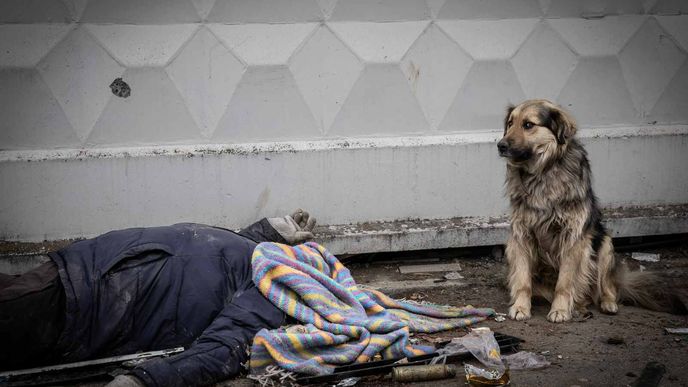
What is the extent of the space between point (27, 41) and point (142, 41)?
2.46 ft

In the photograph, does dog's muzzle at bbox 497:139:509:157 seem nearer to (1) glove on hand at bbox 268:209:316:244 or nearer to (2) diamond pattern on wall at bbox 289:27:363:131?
(1) glove on hand at bbox 268:209:316:244

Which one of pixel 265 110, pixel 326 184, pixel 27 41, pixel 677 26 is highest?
pixel 677 26

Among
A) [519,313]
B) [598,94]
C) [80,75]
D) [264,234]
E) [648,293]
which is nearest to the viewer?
[264,234]

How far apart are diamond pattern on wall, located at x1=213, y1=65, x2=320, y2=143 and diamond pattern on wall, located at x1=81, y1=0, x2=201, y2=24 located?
1.95ft

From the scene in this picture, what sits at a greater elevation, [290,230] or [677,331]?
[290,230]

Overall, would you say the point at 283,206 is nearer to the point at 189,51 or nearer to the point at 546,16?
the point at 189,51

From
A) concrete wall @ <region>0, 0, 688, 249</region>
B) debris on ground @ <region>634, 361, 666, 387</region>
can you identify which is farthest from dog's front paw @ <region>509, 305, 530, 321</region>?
concrete wall @ <region>0, 0, 688, 249</region>

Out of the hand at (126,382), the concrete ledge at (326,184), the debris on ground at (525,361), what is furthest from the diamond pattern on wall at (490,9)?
the hand at (126,382)

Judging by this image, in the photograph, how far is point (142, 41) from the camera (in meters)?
→ 5.03

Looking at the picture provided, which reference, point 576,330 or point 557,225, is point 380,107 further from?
point 576,330

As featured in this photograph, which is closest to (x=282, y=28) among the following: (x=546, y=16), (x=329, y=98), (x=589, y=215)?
(x=329, y=98)

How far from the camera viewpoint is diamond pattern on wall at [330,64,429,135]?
538 centimetres

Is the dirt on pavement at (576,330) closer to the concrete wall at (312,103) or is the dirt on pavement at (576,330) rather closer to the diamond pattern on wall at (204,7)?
the concrete wall at (312,103)

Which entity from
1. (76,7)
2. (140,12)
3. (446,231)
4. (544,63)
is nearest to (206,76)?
(140,12)
